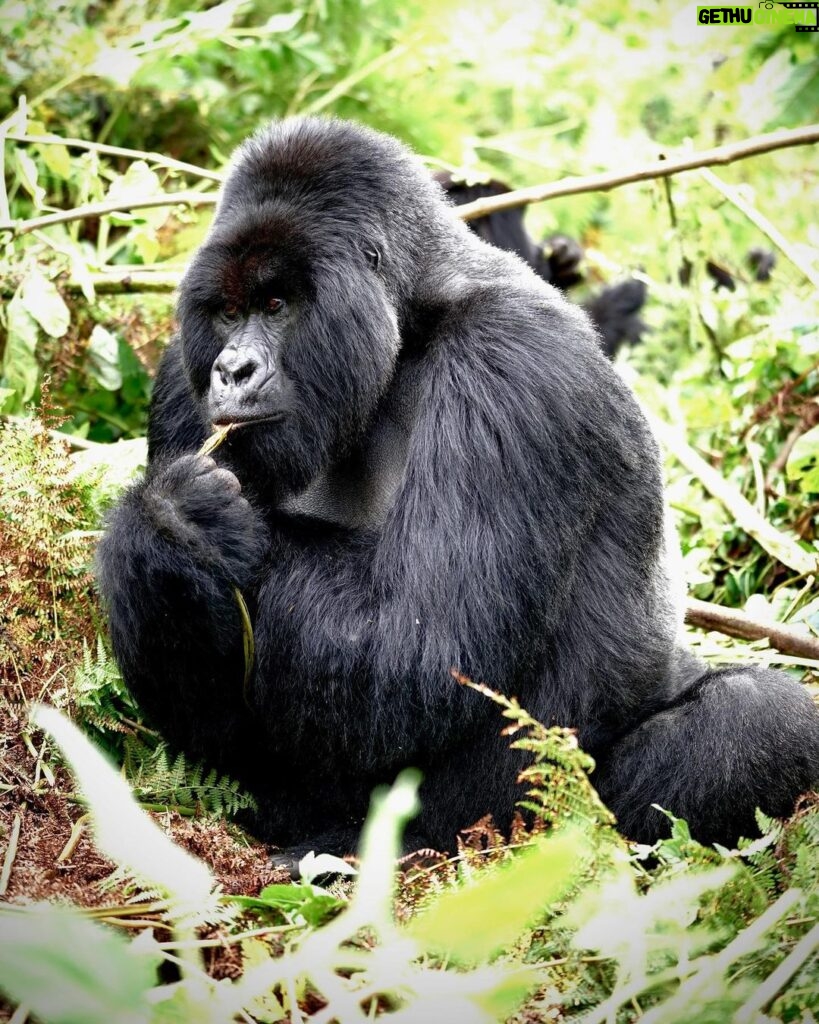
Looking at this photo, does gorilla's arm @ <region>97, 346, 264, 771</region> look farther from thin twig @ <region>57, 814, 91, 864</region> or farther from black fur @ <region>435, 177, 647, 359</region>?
black fur @ <region>435, 177, 647, 359</region>

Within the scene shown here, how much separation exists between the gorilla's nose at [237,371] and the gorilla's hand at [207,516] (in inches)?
7.4

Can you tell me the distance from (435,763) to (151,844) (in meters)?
1.56

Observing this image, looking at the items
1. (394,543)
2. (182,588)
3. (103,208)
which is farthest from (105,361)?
(394,543)

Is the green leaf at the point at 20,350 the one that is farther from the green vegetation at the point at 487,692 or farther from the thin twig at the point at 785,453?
the thin twig at the point at 785,453

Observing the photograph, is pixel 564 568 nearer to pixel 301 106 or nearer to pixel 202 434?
pixel 202 434

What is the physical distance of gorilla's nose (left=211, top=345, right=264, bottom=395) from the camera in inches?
118

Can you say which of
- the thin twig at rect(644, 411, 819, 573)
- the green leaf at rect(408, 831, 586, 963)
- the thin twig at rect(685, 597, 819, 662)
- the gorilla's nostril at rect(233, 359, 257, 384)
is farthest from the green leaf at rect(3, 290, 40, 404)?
the green leaf at rect(408, 831, 586, 963)

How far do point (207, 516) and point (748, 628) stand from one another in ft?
6.56

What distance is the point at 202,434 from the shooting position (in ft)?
11.4

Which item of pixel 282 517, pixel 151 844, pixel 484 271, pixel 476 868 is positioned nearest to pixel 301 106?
pixel 484 271

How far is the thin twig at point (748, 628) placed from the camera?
395 cm

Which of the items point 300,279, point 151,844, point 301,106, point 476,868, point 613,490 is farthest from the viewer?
point 301,106

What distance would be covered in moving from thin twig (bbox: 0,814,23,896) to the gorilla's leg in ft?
4.86

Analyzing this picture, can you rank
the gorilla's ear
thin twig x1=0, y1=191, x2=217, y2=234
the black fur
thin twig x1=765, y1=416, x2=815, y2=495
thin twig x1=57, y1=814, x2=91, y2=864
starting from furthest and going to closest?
the black fur < thin twig x1=765, y1=416, x2=815, y2=495 < thin twig x1=0, y1=191, x2=217, y2=234 < the gorilla's ear < thin twig x1=57, y1=814, x2=91, y2=864
